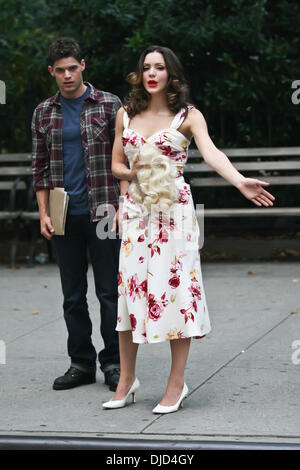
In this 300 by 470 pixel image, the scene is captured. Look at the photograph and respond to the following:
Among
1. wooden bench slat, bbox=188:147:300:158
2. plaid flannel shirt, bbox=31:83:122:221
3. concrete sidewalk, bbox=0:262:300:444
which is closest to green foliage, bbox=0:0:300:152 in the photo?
wooden bench slat, bbox=188:147:300:158

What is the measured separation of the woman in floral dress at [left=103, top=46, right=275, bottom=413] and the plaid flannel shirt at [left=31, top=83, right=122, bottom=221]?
0.41 meters

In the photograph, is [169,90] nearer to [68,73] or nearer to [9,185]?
[68,73]

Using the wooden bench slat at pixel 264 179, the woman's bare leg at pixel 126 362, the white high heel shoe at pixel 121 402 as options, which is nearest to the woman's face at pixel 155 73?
the woman's bare leg at pixel 126 362

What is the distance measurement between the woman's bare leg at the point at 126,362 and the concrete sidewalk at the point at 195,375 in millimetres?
109

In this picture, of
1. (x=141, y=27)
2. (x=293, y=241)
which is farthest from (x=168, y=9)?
(x=293, y=241)

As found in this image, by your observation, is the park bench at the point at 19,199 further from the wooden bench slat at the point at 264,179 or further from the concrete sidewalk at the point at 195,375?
the wooden bench slat at the point at 264,179

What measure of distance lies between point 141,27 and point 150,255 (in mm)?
5663

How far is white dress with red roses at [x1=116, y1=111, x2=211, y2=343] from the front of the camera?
5.11 metres

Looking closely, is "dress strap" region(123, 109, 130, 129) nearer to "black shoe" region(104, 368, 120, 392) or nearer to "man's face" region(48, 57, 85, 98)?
"man's face" region(48, 57, 85, 98)

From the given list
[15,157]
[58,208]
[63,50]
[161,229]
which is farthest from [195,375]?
[15,157]

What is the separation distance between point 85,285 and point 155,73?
1.43m

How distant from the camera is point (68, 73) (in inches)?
220
